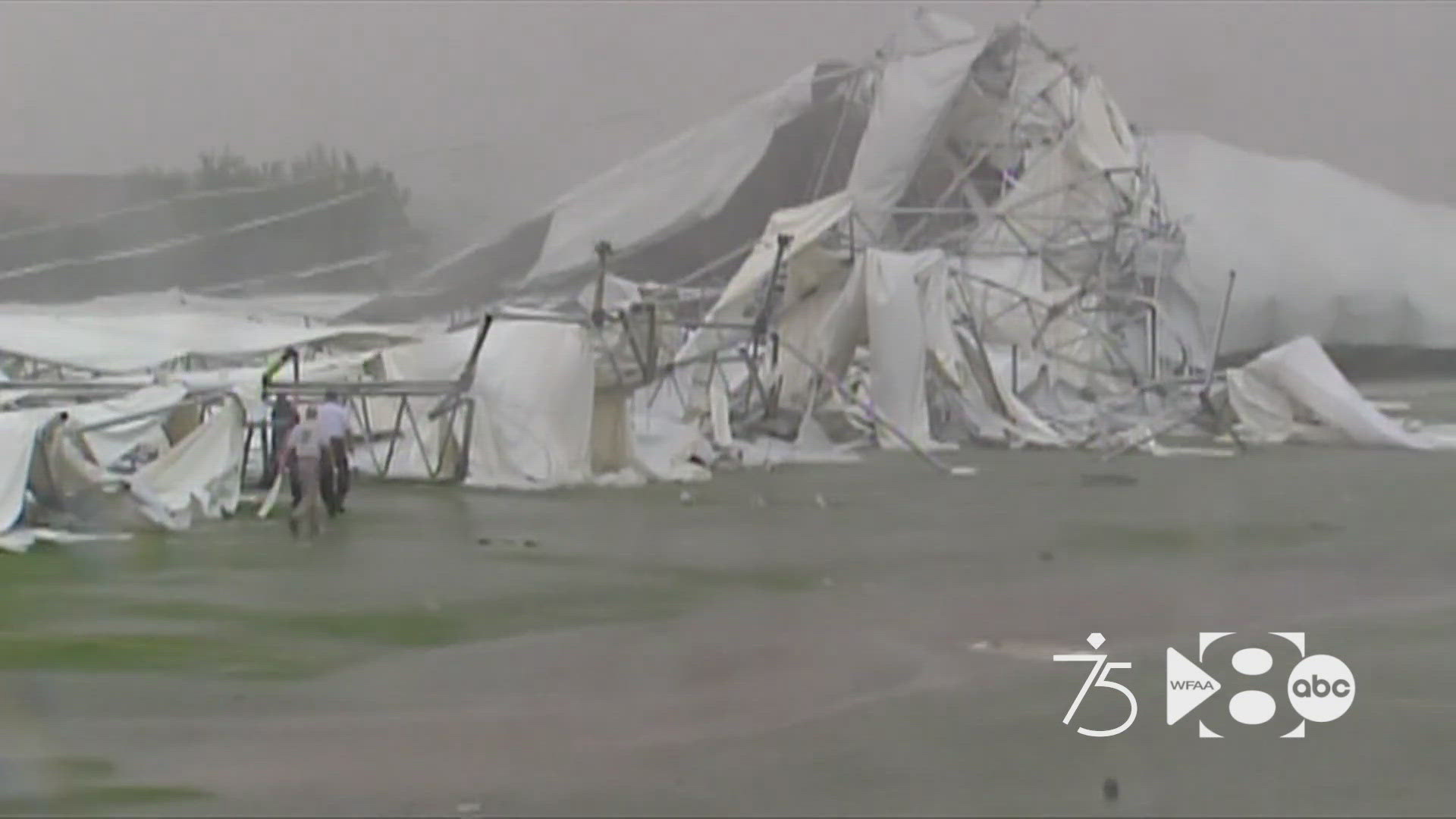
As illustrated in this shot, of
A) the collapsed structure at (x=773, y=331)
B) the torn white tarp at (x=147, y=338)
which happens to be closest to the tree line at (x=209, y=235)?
the collapsed structure at (x=773, y=331)

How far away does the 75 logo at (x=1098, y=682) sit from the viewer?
8.28 meters

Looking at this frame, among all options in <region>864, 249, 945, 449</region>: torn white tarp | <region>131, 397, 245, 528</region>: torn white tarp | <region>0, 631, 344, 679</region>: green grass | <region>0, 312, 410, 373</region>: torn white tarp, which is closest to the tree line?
<region>0, 312, 410, 373</region>: torn white tarp

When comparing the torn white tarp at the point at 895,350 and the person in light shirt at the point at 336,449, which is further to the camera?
the torn white tarp at the point at 895,350

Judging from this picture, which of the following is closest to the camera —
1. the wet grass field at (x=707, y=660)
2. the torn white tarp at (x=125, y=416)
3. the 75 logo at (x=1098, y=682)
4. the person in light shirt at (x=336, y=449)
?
the wet grass field at (x=707, y=660)

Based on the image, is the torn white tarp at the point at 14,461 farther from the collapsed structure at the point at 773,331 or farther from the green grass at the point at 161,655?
the green grass at the point at 161,655

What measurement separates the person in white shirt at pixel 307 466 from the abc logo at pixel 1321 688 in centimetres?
934

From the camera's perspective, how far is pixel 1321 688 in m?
9.42

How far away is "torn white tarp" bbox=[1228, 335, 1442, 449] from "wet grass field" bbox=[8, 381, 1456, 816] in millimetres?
11421

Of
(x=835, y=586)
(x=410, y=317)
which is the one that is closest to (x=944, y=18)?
(x=410, y=317)

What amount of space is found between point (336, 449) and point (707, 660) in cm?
857

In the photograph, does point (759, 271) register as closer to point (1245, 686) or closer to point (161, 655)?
point (161, 655)

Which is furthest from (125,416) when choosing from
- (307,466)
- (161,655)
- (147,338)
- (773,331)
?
(773,331)

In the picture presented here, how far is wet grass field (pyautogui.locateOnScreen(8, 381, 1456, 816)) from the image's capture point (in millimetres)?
7301

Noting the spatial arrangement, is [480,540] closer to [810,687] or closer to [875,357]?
[810,687]
